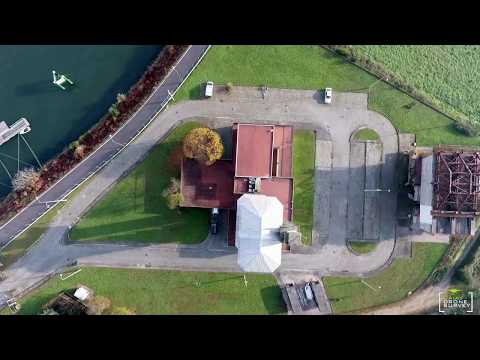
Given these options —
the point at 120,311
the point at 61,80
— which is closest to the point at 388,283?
the point at 120,311

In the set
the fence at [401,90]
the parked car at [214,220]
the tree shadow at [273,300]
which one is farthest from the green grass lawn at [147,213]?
the fence at [401,90]

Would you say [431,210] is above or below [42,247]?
above

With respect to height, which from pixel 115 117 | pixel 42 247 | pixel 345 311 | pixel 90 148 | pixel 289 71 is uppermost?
pixel 289 71

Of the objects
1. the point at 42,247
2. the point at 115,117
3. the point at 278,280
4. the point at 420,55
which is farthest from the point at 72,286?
the point at 420,55

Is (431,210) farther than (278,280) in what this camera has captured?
No

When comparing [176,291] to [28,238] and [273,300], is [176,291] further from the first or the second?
[28,238]

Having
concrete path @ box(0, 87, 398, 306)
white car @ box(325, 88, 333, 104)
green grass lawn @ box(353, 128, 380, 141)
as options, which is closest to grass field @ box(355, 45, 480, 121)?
concrete path @ box(0, 87, 398, 306)

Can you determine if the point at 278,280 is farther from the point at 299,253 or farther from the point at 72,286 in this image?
the point at 72,286
